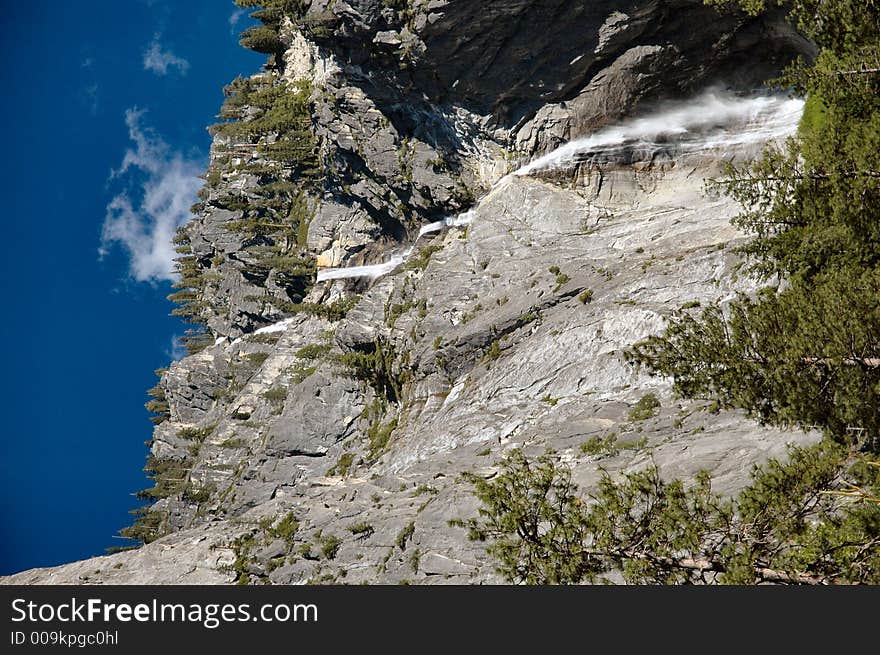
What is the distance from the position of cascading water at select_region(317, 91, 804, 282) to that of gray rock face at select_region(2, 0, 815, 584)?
2.13ft

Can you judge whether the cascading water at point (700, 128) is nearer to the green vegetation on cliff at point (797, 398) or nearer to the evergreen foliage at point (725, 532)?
the green vegetation on cliff at point (797, 398)

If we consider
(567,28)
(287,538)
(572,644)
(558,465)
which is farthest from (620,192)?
(572,644)

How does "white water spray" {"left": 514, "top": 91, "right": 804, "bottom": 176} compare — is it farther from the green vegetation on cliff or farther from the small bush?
the green vegetation on cliff

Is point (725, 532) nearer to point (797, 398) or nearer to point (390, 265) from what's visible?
point (797, 398)

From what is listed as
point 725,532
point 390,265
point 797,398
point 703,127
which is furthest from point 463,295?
point 725,532

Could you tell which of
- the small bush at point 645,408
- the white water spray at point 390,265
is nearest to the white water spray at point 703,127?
the white water spray at point 390,265

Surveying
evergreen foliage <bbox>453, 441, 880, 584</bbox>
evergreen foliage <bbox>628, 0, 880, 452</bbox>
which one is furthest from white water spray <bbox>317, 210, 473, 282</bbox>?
evergreen foliage <bbox>453, 441, 880, 584</bbox>

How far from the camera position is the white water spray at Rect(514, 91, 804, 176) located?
133 ft

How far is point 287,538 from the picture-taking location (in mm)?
28016

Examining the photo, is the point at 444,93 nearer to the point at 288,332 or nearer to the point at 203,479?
the point at 288,332

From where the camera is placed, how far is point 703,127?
138 ft

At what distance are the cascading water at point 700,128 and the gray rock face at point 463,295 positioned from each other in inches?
25.6

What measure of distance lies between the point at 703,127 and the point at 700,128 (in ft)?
0.65

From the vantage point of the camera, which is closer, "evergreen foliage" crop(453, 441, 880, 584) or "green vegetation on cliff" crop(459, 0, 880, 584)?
"evergreen foliage" crop(453, 441, 880, 584)
